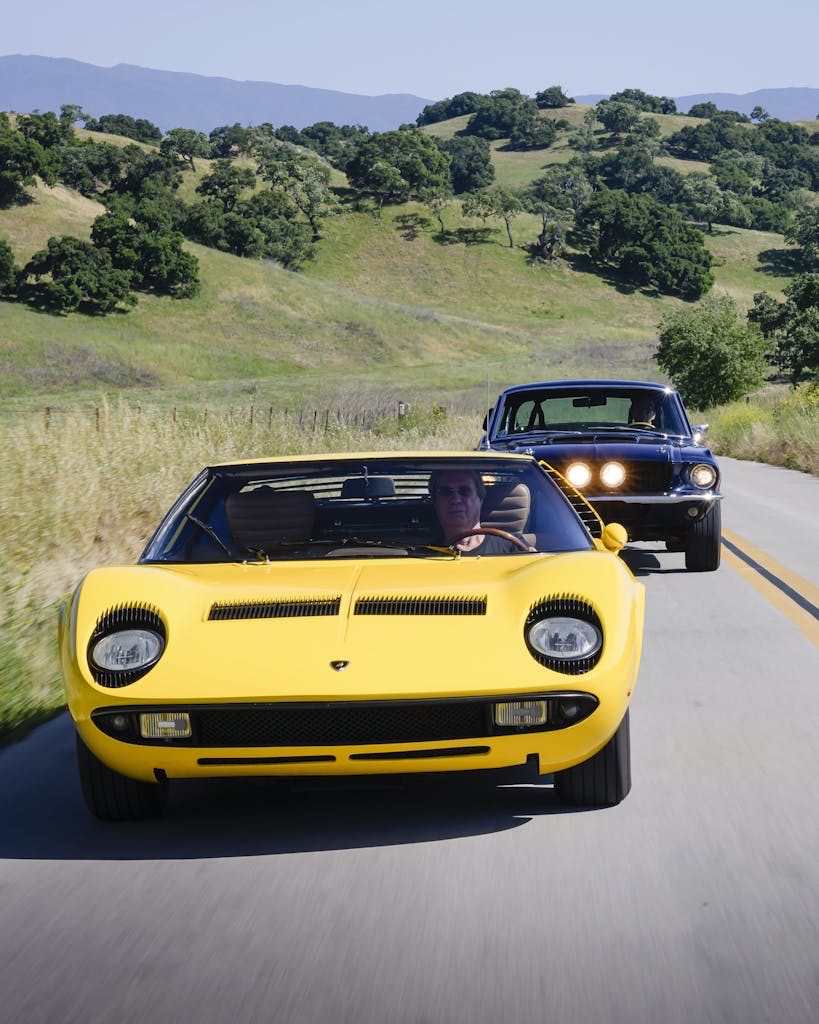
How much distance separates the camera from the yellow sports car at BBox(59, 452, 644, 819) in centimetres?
407

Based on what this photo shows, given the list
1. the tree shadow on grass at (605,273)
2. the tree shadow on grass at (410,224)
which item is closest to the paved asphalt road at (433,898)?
the tree shadow on grass at (605,273)

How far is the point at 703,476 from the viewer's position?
9.89m

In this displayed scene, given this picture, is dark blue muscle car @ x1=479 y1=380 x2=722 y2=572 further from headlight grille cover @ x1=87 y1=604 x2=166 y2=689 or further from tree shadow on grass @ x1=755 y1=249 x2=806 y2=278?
tree shadow on grass @ x1=755 y1=249 x2=806 y2=278

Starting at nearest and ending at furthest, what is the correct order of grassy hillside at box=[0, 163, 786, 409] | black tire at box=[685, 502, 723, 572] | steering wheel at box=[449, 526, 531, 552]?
steering wheel at box=[449, 526, 531, 552] < black tire at box=[685, 502, 723, 572] < grassy hillside at box=[0, 163, 786, 409]

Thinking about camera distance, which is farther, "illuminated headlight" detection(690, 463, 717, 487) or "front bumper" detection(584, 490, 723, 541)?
"illuminated headlight" detection(690, 463, 717, 487)

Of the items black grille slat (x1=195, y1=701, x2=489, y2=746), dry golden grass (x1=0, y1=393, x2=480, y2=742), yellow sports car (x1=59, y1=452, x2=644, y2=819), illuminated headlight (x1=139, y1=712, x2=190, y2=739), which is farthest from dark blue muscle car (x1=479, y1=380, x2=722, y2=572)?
illuminated headlight (x1=139, y1=712, x2=190, y2=739)

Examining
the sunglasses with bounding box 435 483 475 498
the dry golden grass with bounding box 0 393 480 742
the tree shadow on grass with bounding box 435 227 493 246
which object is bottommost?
the tree shadow on grass with bounding box 435 227 493 246

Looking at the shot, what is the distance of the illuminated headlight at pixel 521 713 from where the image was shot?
4.12 m

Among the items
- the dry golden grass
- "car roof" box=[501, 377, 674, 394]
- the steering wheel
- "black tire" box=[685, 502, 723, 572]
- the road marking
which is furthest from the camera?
"car roof" box=[501, 377, 674, 394]

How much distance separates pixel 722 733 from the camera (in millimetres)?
5566

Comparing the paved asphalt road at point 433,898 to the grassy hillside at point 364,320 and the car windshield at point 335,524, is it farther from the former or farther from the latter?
the grassy hillside at point 364,320

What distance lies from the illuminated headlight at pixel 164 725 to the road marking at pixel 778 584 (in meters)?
4.39

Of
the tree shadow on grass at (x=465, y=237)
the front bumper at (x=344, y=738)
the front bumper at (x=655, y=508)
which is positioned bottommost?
the tree shadow on grass at (x=465, y=237)

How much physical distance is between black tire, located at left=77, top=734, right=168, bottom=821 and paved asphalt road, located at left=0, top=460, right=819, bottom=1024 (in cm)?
6
